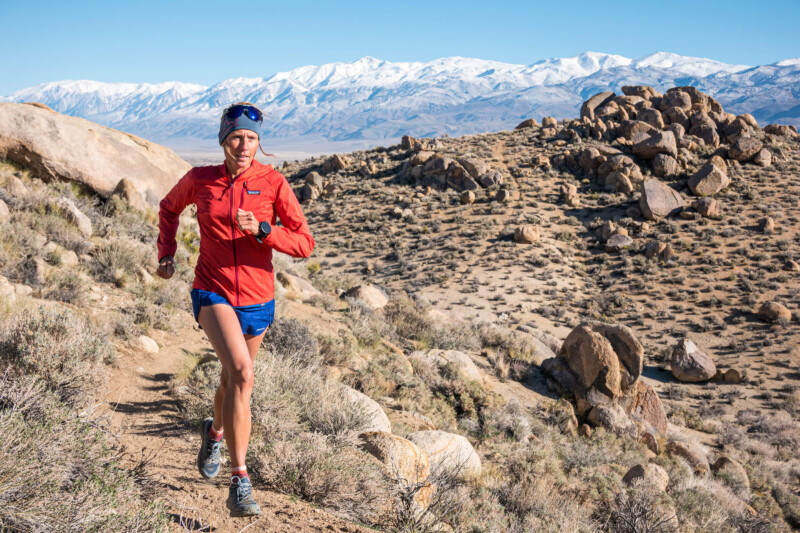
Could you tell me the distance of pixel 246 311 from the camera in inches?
101

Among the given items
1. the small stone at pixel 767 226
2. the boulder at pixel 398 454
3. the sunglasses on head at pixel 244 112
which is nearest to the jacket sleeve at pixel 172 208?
the sunglasses on head at pixel 244 112

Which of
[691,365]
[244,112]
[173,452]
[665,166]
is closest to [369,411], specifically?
[173,452]

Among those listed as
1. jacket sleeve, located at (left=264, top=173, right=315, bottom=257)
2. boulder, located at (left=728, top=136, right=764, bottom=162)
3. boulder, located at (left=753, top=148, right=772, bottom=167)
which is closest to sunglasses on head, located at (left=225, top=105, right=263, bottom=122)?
jacket sleeve, located at (left=264, top=173, right=315, bottom=257)

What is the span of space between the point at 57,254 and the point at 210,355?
271 cm

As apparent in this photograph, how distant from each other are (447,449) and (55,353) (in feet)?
11.9

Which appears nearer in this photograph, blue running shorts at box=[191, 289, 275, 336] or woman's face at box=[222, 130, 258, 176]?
blue running shorts at box=[191, 289, 275, 336]

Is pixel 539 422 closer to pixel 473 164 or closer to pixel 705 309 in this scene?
pixel 705 309

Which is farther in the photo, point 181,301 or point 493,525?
point 181,301

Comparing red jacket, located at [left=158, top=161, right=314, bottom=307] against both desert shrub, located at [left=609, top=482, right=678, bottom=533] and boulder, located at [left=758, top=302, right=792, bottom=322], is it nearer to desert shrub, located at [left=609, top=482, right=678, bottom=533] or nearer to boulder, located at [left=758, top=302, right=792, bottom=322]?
desert shrub, located at [left=609, top=482, right=678, bottom=533]

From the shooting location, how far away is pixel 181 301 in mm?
6484

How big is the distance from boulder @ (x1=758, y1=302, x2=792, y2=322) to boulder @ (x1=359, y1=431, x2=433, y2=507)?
16.9 metres

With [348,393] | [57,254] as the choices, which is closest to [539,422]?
[348,393]

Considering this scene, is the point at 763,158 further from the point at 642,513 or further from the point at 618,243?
the point at 642,513

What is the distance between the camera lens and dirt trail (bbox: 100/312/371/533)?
102 inches
